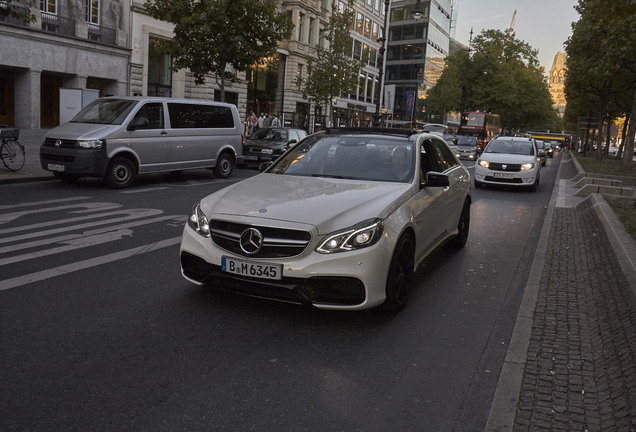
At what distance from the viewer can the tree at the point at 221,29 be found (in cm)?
2080

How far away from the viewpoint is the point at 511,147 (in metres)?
18.6

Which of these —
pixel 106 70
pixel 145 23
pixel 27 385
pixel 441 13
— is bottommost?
pixel 27 385

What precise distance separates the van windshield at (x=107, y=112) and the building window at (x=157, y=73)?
20366 mm

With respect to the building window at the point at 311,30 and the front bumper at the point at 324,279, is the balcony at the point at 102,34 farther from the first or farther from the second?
the front bumper at the point at 324,279

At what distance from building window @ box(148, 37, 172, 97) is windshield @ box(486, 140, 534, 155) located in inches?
809

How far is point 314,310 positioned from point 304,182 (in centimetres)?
123

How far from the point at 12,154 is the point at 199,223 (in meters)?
10.1

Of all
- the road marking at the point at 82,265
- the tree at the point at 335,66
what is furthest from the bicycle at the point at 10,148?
the tree at the point at 335,66

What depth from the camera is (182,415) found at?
10.1 ft

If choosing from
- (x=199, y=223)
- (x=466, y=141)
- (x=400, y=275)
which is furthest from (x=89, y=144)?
(x=466, y=141)

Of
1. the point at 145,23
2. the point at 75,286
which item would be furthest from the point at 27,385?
the point at 145,23

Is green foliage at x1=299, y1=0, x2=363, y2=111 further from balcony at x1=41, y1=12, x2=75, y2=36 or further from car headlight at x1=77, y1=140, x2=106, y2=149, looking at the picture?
car headlight at x1=77, y1=140, x2=106, y2=149

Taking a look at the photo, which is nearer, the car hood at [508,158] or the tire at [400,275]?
the tire at [400,275]

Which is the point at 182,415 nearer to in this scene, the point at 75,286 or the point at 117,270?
the point at 75,286
